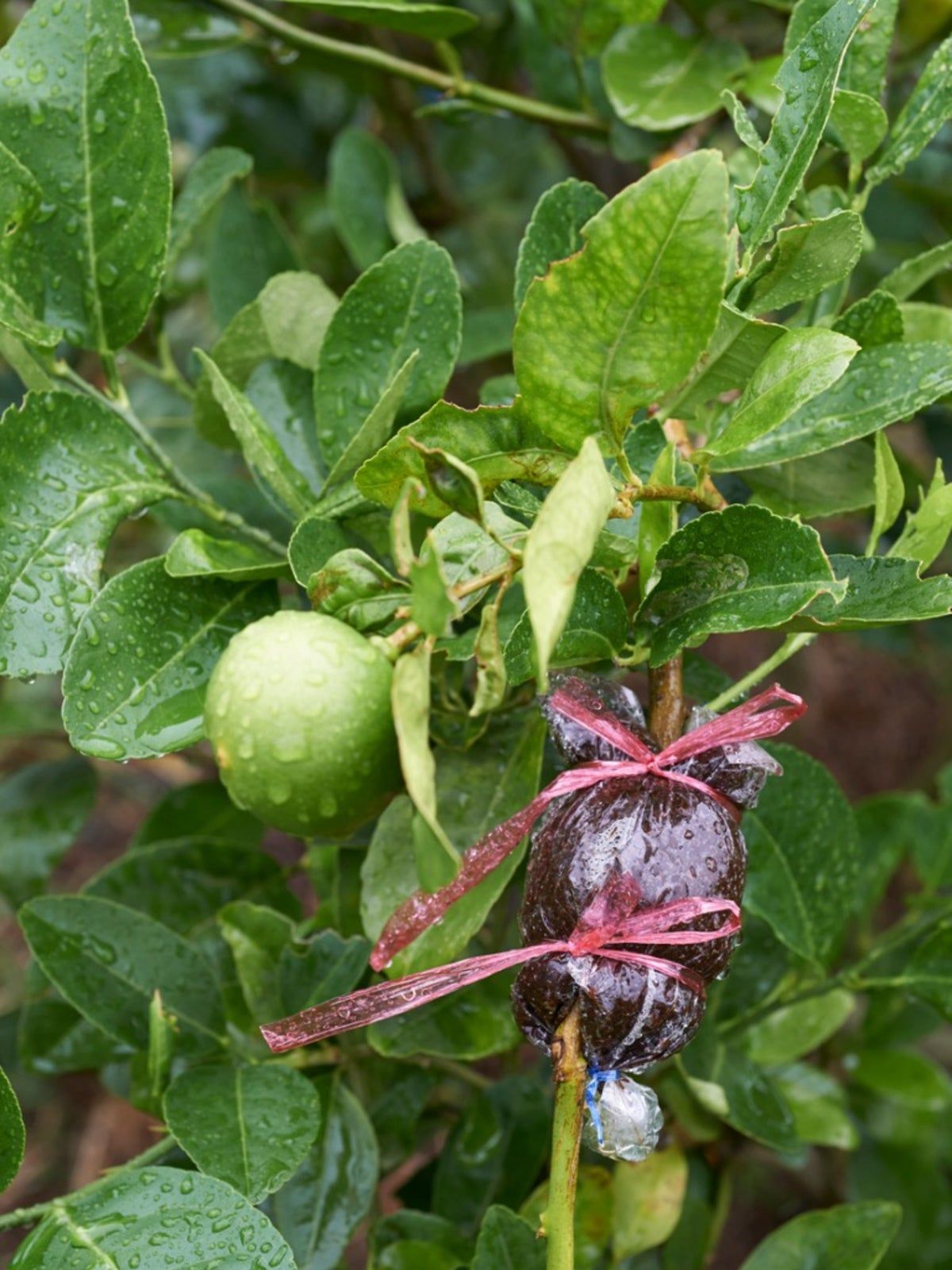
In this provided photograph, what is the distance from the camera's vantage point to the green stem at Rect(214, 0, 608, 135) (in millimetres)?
1091

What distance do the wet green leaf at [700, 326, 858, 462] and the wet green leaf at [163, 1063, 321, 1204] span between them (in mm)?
452

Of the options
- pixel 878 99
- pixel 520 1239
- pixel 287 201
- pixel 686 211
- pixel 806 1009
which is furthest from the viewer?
pixel 287 201

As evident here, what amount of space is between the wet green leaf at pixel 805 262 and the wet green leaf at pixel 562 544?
0.20 metres

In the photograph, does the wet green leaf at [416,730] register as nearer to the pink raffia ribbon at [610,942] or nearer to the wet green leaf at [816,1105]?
the pink raffia ribbon at [610,942]

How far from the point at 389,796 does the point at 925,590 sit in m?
0.27

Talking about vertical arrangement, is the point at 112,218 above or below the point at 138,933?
above

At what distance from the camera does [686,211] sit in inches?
22.0

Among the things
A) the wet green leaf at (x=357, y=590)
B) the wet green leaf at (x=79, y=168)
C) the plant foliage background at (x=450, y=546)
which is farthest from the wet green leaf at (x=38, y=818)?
the wet green leaf at (x=357, y=590)

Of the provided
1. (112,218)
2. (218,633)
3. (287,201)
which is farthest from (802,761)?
(287,201)

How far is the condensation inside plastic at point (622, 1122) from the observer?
616 millimetres

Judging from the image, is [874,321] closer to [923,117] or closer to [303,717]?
[923,117]

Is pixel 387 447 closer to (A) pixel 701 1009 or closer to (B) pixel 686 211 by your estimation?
(B) pixel 686 211

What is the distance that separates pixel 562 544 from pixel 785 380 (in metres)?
0.17

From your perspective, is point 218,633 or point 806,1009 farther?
point 806,1009
